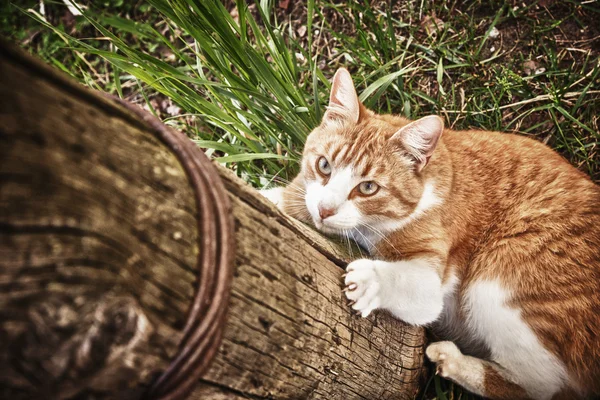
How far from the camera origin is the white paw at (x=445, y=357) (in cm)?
192

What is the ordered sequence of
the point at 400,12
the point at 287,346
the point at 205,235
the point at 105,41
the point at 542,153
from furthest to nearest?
the point at 105,41, the point at 400,12, the point at 542,153, the point at 287,346, the point at 205,235

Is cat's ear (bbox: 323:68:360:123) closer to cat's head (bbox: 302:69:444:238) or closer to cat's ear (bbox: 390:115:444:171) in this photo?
cat's head (bbox: 302:69:444:238)

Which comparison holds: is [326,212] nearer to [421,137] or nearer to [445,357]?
[421,137]

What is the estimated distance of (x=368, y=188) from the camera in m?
1.95

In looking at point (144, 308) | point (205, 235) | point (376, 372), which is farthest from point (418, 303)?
point (144, 308)

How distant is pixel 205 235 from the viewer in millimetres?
982

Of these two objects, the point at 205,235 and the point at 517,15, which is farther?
the point at 517,15

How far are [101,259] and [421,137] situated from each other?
1.44 m

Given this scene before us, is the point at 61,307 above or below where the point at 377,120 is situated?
above

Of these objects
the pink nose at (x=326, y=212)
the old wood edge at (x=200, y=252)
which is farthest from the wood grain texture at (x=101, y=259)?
the pink nose at (x=326, y=212)

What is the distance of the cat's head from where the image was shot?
1.85 metres

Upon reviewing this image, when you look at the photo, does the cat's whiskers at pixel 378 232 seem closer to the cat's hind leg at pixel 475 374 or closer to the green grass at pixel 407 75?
the cat's hind leg at pixel 475 374

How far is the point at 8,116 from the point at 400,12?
9.46ft

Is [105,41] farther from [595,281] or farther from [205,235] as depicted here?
[595,281]
